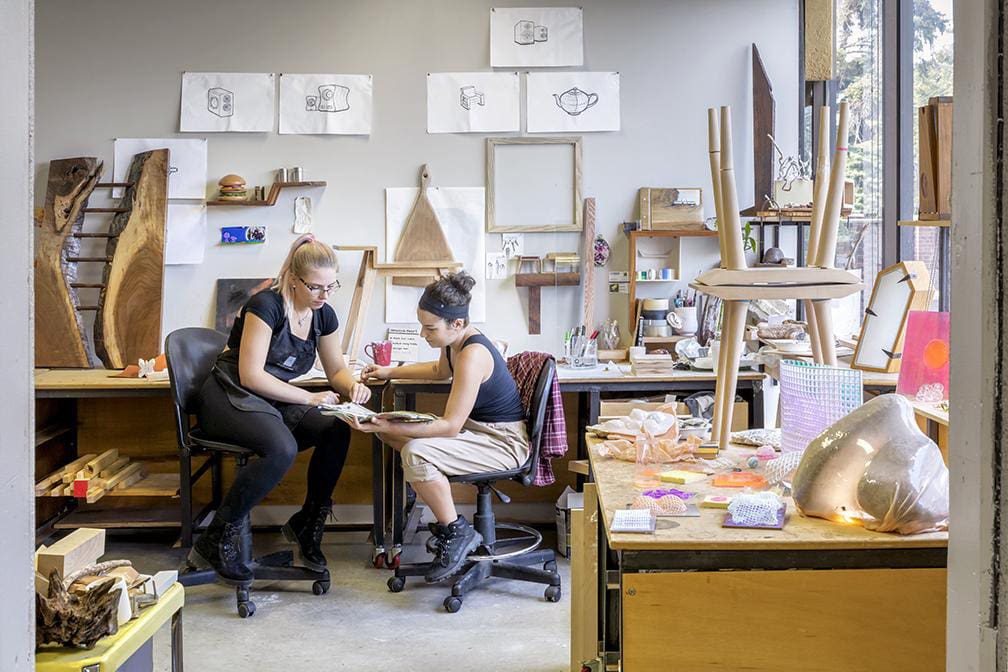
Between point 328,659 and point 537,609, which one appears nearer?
point 328,659

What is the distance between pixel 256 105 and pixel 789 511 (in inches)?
153

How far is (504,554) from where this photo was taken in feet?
13.8

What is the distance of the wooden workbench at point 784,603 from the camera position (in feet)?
6.60

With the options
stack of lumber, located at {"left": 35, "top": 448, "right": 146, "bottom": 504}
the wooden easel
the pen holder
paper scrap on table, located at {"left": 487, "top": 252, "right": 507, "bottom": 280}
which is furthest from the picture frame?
stack of lumber, located at {"left": 35, "top": 448, "right": 146, "bottom": 504}

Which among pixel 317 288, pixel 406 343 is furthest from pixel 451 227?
pixel 317 288

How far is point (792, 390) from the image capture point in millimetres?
2664

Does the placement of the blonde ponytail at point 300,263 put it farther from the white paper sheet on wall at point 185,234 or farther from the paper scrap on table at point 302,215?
the white paper sheet on wall at point 185,234

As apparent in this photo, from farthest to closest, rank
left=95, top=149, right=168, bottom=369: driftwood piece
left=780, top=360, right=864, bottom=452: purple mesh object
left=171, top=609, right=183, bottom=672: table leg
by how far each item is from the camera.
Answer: left=95, top=149, right=168, bottom=369: driftwood piece → left=780, top=360, right=864, bottom=452: purple mesh object → left=171, top=609, right=183, bottom=672: table leg

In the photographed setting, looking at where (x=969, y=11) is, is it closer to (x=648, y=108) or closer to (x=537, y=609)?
(x=537, y=609)

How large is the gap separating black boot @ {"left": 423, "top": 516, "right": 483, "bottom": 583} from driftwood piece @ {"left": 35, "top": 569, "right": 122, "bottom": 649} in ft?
6.90

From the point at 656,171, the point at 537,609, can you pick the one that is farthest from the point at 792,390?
the point at 656,171

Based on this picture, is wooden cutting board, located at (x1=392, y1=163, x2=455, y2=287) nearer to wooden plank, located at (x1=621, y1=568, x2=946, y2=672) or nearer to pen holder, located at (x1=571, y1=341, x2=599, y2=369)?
pen holder, located at (x1=571, y1=341, x2=599, y2=369)

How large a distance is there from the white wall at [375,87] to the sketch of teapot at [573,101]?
16 centimetres

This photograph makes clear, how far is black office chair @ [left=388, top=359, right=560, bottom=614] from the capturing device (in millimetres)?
4020
